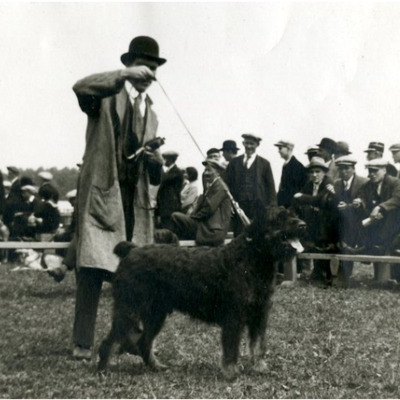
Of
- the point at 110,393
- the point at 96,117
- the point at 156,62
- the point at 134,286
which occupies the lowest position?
the point at 110,393

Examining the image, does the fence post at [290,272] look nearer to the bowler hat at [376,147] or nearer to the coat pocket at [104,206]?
the bowler hat at [376,147]

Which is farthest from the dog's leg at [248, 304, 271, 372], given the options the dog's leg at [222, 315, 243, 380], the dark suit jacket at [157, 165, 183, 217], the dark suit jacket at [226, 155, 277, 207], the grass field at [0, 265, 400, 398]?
the dark suit jacket at [157, 165, 183, 217]

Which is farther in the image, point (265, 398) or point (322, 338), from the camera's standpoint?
point (322, 338)

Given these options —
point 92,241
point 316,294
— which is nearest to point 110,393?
point 92,241

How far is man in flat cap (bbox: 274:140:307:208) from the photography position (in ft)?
37.5

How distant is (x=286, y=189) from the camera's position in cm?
1154

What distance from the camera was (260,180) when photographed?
996 centimetres

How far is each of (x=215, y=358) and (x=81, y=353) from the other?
1139 mm

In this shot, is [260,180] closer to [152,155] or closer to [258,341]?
[152,155]

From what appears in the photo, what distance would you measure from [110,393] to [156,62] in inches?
106

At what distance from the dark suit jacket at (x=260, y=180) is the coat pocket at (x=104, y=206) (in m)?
4.50

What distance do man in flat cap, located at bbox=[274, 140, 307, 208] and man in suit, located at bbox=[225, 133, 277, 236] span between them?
1.40 m

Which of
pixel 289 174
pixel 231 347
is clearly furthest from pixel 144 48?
pixel 289 174

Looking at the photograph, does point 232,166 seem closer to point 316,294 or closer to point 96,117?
point 316,294
